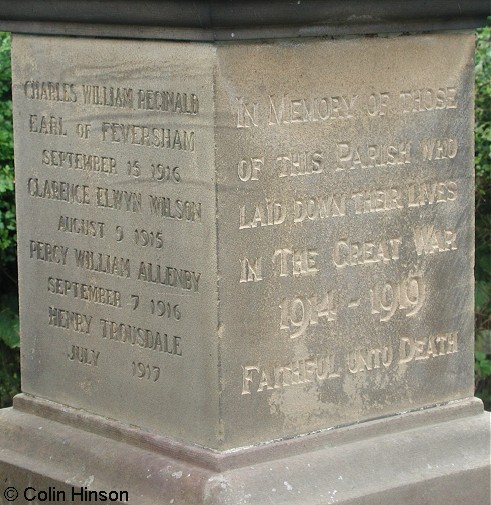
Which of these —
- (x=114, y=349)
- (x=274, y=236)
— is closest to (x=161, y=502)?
(x=114, y=349)

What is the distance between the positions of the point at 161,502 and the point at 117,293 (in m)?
0.75

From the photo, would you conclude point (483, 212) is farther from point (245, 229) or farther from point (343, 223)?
point (245, 229)

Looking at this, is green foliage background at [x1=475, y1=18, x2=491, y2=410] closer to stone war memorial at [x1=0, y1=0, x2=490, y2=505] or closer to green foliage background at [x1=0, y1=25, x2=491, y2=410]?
green foliage background at [x1=0, y1=25, x2=491, y2=410]

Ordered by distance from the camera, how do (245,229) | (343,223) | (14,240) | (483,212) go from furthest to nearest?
(483,212) → (14,240) → (343,223) → (245,229)

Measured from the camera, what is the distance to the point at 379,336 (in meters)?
5.01

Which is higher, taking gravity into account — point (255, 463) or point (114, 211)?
point (114, 211)

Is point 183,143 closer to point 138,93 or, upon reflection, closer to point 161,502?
point 138,93

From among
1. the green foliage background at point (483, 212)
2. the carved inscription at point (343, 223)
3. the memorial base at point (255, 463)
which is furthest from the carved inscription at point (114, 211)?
the green foliage background at point (483, 212)

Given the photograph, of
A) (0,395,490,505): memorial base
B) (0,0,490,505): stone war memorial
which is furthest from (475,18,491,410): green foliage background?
(0,395,490,505): memorial base

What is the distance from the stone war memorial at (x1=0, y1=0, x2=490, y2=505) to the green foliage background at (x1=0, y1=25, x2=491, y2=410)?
106 centimetres

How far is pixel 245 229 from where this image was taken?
4598 millimetres

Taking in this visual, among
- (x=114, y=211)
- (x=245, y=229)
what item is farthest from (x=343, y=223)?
(x=114, y=211)

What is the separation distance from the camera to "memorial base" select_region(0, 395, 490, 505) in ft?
15.3

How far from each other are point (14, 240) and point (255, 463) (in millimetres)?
2163
